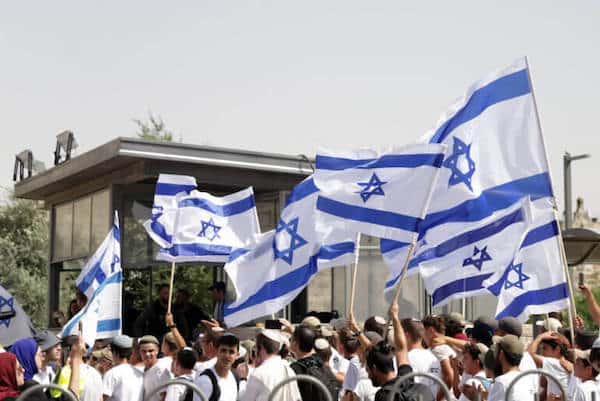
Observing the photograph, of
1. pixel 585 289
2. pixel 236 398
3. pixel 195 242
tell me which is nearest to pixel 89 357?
pixel 195 242

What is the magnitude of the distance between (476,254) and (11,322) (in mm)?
4680

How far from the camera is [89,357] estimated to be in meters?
14.2

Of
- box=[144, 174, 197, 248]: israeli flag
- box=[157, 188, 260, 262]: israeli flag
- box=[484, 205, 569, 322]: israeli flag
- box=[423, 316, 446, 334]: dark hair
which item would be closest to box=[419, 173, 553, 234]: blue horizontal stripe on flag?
box=[484, 205, 569, 322]: israeli flag

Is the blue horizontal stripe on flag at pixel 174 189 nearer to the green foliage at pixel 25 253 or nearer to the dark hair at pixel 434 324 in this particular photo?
the dark hair at pixel 434 324

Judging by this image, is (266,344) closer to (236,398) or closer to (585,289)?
(236,398)

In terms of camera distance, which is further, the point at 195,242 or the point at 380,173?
the point at 195,242

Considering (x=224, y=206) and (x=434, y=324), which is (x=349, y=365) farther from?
(x=224, y=206)

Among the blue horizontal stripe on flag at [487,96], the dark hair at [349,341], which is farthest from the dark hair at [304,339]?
the blue horizontal stripe on flag at [487,96]

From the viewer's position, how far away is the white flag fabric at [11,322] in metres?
11.4

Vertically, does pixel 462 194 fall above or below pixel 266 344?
above

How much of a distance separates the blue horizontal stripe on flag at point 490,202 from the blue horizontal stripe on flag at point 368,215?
2.88 ft

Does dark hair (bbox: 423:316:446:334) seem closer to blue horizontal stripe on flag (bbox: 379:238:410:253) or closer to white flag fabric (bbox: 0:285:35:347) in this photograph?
blue horizontal stripe on flag (bbox: 379:238:410:253)

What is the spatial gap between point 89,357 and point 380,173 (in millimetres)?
5455

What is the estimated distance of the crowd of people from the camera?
7988 millimetres
